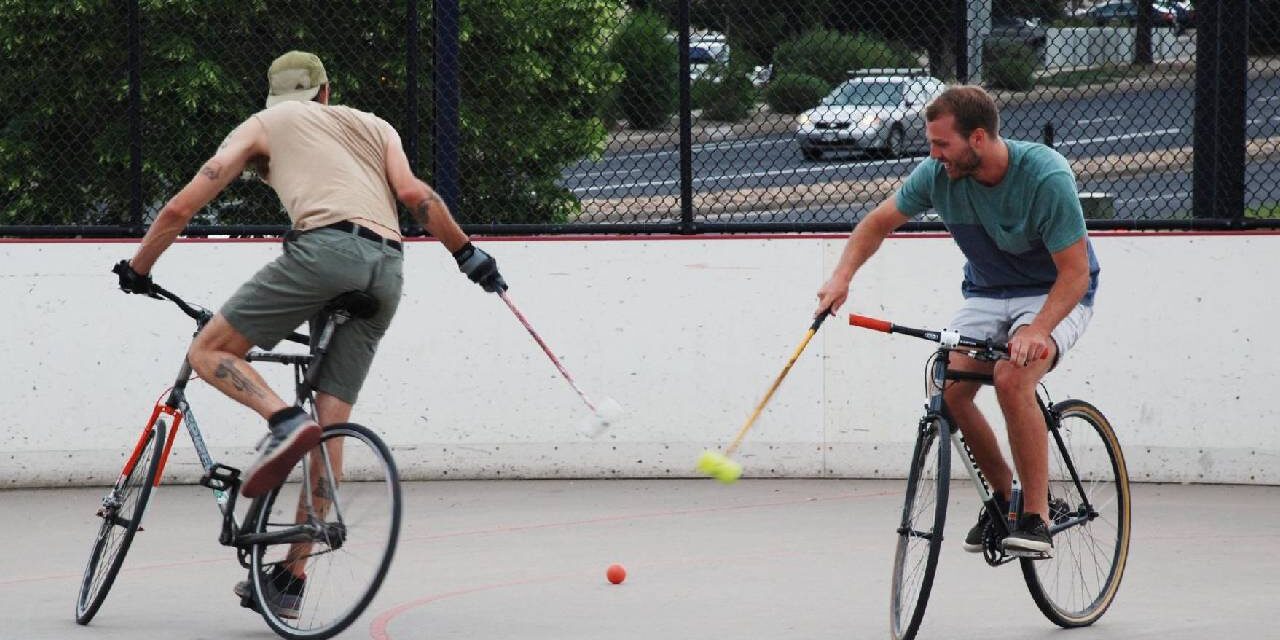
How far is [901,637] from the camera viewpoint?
17.4ft

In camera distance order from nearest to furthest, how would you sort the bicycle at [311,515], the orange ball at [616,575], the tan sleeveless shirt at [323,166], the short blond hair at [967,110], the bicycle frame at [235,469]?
the short blond hair at [967,110] < the bicycle at [311,515] < the bicycle frame at [235,469] < the tan sleeveless shirt at [323,166] < the orange ball at [616,575]

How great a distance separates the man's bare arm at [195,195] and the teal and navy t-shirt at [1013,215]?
192cm

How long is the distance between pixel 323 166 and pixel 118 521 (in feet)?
4.22

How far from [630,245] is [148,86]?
2.32 m

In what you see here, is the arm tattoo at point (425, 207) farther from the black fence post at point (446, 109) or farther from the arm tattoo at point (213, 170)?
the black fence post at point (446, 109)

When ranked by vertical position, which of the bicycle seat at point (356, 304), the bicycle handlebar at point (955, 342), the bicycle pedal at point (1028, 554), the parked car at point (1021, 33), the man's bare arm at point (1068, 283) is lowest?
the bicycle pedal at point (1028, 554)

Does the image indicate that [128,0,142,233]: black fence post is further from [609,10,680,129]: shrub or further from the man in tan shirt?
the man in tan shirt

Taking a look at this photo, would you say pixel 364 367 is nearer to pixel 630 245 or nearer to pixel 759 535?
pixel 759 535

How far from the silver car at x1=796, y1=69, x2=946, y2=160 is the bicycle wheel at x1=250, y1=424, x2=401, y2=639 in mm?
3636

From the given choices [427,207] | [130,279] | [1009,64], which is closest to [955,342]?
[427,207]

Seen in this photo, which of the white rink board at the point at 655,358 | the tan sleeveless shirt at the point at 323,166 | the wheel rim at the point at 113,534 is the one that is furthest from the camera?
the white rink board at the point at 655,358

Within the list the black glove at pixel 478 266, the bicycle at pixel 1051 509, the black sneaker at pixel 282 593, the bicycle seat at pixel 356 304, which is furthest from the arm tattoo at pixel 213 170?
the bicycle at pixel 1051 509

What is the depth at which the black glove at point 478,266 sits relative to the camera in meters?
5.57

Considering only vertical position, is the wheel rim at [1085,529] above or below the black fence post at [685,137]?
below
